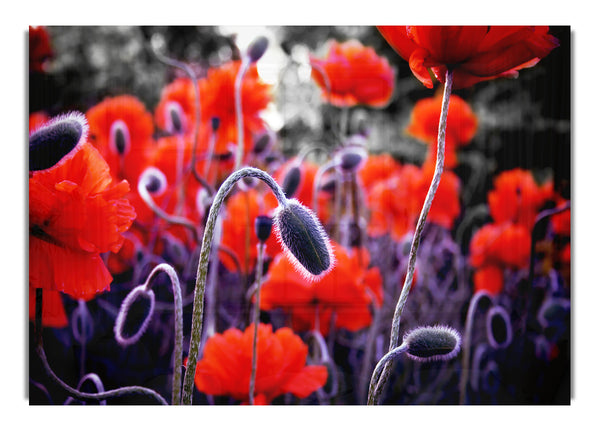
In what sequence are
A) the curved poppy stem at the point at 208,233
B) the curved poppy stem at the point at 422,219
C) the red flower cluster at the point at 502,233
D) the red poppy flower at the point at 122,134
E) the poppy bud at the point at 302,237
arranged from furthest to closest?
1. the red flower cluster at the point at 502,233
2. the red poppy flower at the point at 122,134
3. the curved poppy stem at the point at 422,219
4. the poppy bud at the point at 302,237
5. the curved poppy stem at the point at 208,233

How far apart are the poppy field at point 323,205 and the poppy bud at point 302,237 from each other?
468 mm

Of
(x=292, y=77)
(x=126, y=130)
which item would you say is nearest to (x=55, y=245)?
(x=126, y=130)

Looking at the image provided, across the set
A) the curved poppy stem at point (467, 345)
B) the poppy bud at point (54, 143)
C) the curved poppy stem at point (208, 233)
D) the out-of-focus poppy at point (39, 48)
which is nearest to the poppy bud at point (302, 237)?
the curved poppy stem at point (208, 233)

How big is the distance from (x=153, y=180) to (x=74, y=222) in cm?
62

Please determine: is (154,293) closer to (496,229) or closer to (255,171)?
(255,171)

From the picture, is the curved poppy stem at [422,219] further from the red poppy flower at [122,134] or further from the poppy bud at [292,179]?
the red poppy flower at [122,134]

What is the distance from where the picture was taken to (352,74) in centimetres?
252

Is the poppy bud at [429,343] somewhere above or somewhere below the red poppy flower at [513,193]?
below

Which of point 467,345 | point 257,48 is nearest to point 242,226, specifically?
point 257,48

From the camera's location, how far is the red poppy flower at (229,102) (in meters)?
2.48

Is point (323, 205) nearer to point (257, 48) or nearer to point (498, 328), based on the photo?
point (257, 48)

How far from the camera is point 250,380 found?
218cm

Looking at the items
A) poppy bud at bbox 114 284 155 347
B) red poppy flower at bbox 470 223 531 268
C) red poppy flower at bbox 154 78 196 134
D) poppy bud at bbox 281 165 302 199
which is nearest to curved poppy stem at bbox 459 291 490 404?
red poppy flower at bbox 470 223 531 268
